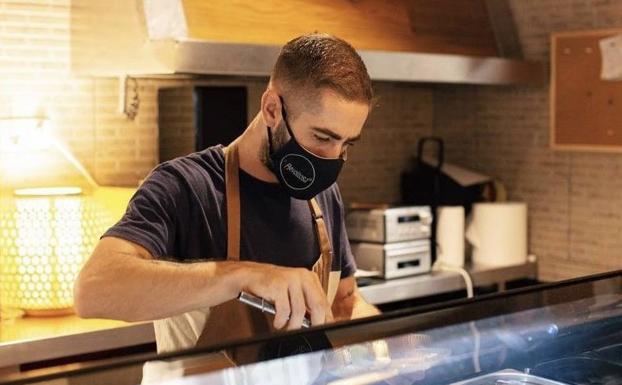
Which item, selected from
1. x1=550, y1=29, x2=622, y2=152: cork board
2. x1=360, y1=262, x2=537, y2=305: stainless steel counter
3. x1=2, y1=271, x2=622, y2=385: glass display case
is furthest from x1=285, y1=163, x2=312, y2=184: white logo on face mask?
x1=550, y1=29, x2=622, y2=152: cork board

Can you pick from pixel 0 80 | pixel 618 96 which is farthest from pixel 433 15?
pixel 0 80

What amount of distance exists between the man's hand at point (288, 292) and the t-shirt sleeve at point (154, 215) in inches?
9.5

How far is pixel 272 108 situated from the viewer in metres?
1.70

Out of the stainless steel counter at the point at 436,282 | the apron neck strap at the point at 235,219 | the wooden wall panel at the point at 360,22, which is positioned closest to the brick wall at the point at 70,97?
the wooden wall panel at the point at 360,22

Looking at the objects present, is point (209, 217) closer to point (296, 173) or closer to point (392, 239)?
point (296, 173)

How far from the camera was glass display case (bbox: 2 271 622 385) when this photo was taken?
1.03m

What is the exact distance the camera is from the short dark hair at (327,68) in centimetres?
164

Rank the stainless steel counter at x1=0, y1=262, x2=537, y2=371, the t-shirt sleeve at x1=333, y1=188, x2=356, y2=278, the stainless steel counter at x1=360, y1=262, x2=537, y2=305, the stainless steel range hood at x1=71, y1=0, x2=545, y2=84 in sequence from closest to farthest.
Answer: the t-shirt sleeve at x1=333, y1=188, x2=356, y2=278
the stainless steel counter at x1=0, y1=262, x2=537, y2=371
the stainless steel range hood at x1=71, y1=0, x2=545, y2=84
the stainless steel counter at x1=360, y1=262, x2=537, y2=305

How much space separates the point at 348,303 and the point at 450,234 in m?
1.80

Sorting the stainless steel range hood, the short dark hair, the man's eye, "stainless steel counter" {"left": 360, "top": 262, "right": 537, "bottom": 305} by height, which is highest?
the stainless steel range hood

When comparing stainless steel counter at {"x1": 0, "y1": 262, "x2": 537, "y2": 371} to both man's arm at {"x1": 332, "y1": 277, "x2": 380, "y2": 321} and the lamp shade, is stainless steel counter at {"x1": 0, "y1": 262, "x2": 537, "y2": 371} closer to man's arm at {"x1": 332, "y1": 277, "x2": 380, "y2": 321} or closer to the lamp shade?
the lamp shade

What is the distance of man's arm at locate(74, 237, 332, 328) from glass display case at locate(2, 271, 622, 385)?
181 mm

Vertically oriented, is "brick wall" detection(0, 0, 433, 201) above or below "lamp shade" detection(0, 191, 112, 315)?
above

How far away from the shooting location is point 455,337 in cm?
130
